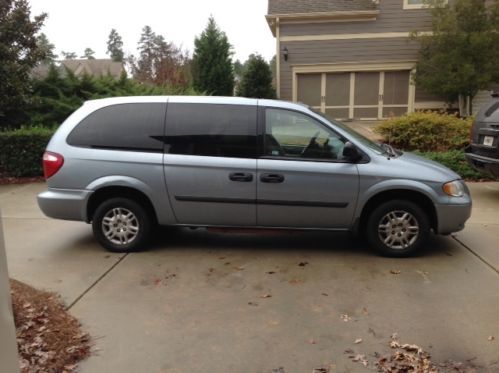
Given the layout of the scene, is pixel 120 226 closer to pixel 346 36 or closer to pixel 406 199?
pixel 406 199

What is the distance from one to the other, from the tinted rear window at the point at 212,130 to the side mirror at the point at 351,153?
37.7 inches

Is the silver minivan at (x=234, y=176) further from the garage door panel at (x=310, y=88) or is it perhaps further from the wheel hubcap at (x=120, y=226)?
the garage door panel at (x=310, y=88)

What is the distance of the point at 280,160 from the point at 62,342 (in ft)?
8.99

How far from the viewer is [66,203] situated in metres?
5.22

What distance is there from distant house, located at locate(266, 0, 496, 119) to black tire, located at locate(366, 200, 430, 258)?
15.0m

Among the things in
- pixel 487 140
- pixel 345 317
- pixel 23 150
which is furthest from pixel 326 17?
pixel 345 317

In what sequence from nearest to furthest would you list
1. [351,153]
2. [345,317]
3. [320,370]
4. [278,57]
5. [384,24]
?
[320,370], [345,317], [351,153], [384,24], [278,57]

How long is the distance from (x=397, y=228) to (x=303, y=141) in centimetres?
136

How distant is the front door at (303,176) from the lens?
4973mm

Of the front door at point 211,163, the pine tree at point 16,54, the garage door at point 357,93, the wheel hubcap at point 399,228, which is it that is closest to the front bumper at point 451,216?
the wheel hubcap at point 399,228

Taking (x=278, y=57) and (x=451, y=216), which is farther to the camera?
(x=278, y=57)

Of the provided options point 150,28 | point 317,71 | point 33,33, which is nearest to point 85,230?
point 33,33

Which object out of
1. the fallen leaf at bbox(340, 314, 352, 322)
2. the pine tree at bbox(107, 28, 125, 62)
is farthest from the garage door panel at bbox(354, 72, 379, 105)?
the pine tree at bbox(107, 28, 125, 62)

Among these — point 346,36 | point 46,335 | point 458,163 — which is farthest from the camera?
point 346,36
